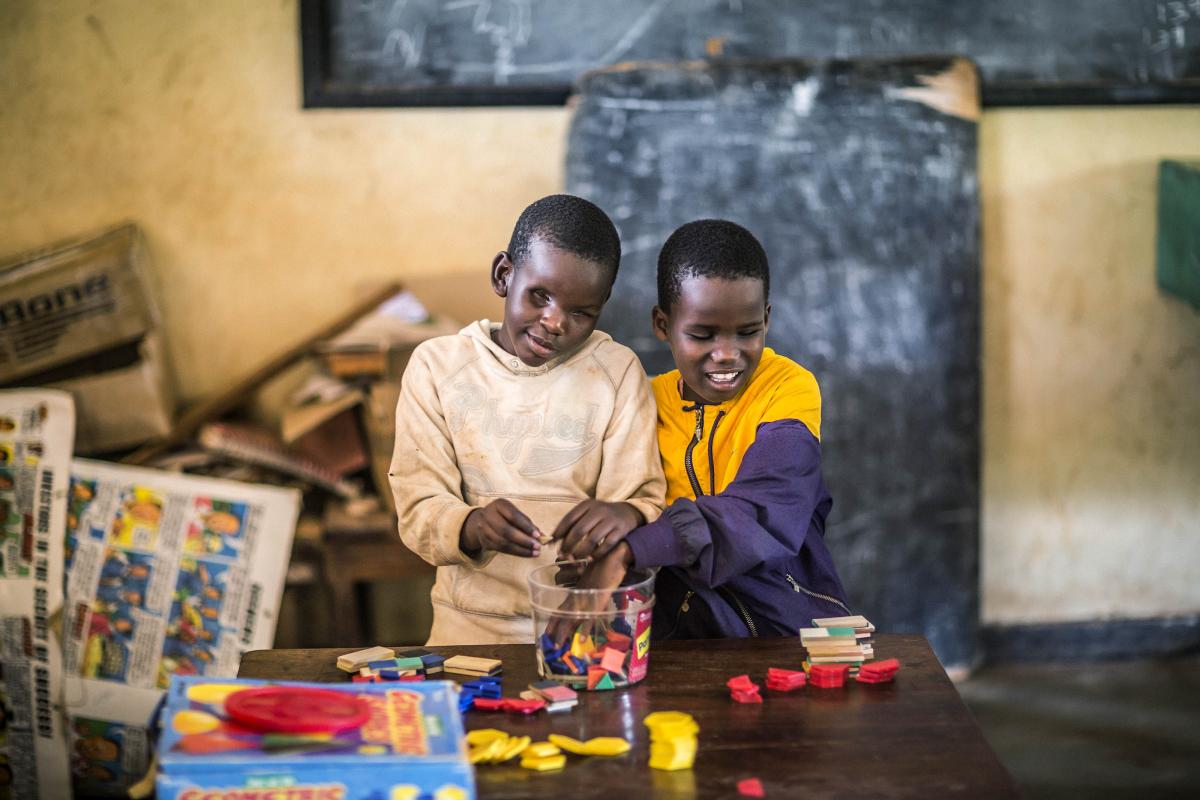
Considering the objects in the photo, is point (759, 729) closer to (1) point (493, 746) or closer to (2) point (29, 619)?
(1) point (493, 746)

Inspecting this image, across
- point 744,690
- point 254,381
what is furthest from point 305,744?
point 254,381

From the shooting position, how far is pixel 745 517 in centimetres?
156

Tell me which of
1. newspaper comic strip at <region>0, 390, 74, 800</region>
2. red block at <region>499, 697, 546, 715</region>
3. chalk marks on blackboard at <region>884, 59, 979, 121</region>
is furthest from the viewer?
chalk marks on blackboard at <region>884, 59, 979, 121</region>

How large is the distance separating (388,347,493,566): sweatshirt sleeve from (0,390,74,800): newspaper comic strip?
1.38 m

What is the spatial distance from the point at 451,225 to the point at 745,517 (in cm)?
190

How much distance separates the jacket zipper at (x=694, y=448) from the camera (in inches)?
70.7

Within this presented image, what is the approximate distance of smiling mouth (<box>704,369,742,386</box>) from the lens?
1.74 metres

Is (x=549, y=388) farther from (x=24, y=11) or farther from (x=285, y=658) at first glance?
(x=24, y=11)

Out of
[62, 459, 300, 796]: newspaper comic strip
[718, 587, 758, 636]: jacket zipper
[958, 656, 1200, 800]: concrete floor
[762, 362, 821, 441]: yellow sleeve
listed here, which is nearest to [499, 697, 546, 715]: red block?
[718, 587, 758, 636]: jacket zipper

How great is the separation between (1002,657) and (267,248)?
2.35 meters

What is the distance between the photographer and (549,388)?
1784 mm

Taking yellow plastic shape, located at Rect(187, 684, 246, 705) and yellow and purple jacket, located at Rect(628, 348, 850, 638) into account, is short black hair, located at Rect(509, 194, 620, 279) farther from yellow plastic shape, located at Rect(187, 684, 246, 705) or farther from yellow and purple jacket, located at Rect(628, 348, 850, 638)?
yellow plastic shape, located at Rect(187, 684, 246, 705)

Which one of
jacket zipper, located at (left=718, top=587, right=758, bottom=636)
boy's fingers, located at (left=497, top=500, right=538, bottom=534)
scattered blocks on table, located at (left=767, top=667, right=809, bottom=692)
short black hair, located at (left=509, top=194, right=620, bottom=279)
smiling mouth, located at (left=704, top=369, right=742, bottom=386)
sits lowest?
jacket zipper, located at (left=718, top=587, right=758, bottom=636)

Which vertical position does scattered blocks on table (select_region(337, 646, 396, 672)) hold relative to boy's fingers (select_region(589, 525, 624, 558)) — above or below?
below
